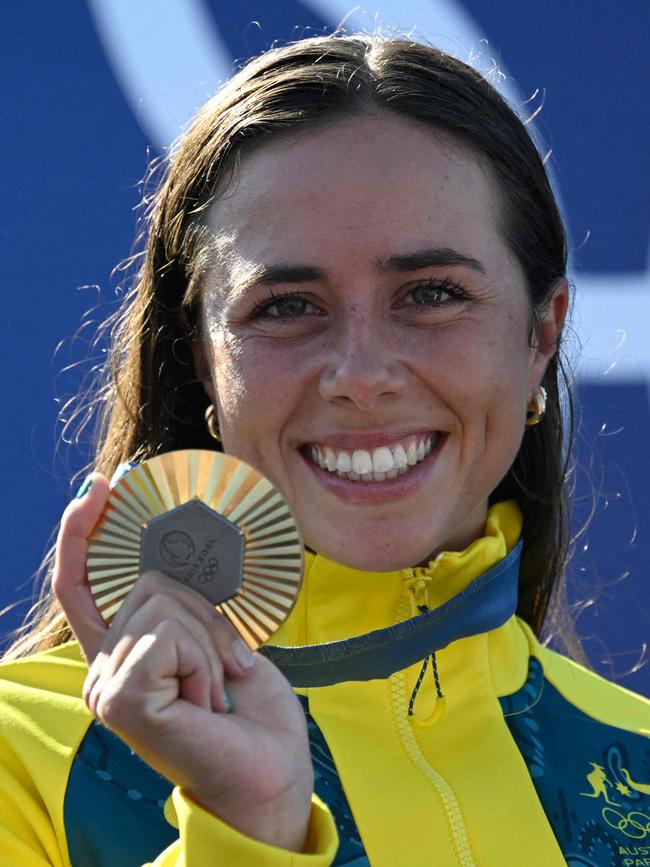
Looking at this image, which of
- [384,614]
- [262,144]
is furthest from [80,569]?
[262,144]

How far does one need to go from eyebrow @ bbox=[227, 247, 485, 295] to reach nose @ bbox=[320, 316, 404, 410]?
0.08m

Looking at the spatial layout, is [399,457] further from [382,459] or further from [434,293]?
[434,293]

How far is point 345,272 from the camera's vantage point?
1712 millimetres

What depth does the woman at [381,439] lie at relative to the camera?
66.1 inches

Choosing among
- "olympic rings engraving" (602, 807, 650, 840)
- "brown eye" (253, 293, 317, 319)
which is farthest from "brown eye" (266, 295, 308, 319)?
"olympic rings engraving" (602, 807, 650, 840)

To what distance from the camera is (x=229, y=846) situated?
1268 mm

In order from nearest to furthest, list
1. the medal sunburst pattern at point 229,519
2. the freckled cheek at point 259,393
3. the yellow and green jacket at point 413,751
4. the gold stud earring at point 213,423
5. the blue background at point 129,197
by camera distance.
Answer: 1. the medal sunburst pattern at point 229,519
2. the yellow and green jacket at point 413,751
3. the freckled cheek at point 259,393
4. the gold stud earring at point 213,423
5. the blue background at point 129,197

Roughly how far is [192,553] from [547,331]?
93cm

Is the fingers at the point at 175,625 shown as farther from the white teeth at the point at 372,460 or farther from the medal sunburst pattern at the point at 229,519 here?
the white teeth at the point at 372,460

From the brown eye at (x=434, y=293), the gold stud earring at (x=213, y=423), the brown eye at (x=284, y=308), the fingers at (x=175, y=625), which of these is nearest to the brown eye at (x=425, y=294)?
the brown eye at (x=434, y=293)

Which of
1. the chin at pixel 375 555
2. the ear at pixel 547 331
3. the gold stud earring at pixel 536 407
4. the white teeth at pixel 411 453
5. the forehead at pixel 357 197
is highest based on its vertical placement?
the forehead at pixel 357 197

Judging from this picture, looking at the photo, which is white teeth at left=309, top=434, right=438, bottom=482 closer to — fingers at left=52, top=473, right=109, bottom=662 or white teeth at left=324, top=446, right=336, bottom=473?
white teeth at left=324, top=446, right=336, bottom=473

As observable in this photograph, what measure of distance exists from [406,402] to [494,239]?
0.98ft

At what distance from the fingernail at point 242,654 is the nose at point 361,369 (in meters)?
0.45
